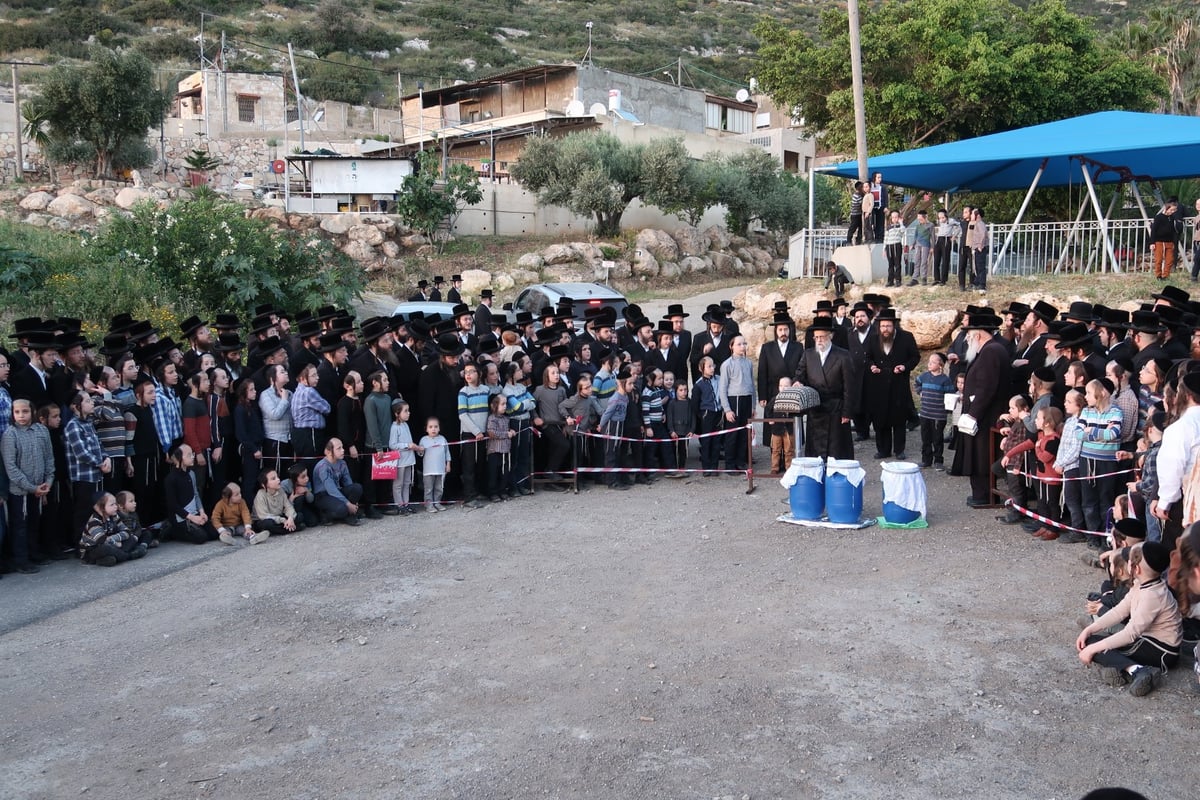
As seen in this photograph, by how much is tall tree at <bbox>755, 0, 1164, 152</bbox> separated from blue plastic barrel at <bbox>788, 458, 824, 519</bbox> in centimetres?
Result: 1998

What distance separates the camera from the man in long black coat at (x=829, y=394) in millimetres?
12977

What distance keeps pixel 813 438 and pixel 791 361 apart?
1.17 m

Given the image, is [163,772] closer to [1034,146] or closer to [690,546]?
[690,546]

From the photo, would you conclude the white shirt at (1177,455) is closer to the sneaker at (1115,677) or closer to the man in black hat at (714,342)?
the sneaker at (1115,677)

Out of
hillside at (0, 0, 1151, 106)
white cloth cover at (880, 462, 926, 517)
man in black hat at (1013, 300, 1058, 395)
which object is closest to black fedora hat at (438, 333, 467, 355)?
white cloth cover at (880, 462, 926, 517)

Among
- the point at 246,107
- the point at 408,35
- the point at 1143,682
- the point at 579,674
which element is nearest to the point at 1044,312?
the point at 1143,682

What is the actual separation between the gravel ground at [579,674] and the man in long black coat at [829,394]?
2916 mm

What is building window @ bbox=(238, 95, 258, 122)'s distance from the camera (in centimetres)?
5253

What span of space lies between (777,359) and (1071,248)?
32.8 feet

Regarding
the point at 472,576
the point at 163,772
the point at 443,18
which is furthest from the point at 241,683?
the point at 443,18

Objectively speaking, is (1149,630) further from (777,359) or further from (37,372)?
(37,372)

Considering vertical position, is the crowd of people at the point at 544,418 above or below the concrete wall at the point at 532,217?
below

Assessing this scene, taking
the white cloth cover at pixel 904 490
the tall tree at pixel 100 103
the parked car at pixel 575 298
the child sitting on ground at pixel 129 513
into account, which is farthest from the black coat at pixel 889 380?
the tall tree at pixel 100 103

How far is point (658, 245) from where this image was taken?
3556 centimetres
